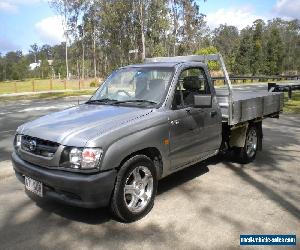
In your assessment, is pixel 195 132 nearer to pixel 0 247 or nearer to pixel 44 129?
pixel 44 129

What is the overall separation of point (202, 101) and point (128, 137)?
1335 millimetres

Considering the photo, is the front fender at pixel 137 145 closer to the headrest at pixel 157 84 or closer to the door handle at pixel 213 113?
the headrest at pixel 157 84

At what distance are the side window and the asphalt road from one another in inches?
51.1

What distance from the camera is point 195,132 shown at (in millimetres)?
5664

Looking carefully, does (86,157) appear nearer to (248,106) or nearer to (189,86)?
(189,86)

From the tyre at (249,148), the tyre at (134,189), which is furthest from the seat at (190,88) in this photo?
the tyre at (249,148)

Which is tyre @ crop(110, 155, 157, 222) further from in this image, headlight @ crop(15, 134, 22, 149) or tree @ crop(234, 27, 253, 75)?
tree @ crop(234, 27, 253, 75)

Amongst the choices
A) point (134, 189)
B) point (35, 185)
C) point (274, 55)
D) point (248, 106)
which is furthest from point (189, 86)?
point (274, 55)

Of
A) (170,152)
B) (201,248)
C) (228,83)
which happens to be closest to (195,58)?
(228,83)

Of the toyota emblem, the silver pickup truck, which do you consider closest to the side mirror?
the silver pickup truck

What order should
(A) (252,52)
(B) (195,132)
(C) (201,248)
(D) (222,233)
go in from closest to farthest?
(C) (201,248) < (D) (222,233) < (B) (195,132) < (A) (252,52)

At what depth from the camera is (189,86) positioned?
5.91 metres

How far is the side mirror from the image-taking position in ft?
17.4

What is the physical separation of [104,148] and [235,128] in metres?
3.28
